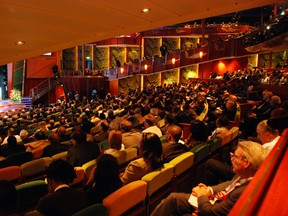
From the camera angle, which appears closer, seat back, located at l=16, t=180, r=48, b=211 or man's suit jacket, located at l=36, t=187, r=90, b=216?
man's suit jacket, located at l=36, t=187, r=90, b=216

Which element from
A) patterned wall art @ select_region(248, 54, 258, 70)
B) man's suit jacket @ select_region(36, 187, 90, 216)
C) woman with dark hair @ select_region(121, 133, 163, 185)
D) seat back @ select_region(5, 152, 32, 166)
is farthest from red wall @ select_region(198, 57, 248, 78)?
man's suit jacket @ select_region(36, 187, 90, 216)

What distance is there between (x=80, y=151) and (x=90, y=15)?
1.84 meters

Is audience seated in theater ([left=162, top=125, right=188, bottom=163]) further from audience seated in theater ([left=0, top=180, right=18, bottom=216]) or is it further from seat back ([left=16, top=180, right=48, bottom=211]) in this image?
audience seated in theater ([left=0, top=180, right=18, bottom=216])

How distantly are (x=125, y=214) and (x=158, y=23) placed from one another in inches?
123

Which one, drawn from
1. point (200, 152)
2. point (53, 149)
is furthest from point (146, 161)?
point (53, 149)

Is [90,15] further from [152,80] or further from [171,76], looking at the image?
[171,76]

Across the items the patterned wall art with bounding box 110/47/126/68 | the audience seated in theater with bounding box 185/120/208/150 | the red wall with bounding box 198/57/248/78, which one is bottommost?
the audience seated in theater with bounding box 185/120/208/150

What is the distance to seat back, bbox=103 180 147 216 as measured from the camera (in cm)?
226

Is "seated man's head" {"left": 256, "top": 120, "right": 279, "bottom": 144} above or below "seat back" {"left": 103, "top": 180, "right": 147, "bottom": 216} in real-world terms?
above

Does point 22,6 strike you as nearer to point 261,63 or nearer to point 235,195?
point 235,195

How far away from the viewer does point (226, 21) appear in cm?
2700

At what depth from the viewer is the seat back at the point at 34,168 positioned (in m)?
3.54

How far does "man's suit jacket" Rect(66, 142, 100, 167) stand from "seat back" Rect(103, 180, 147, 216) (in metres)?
1.41

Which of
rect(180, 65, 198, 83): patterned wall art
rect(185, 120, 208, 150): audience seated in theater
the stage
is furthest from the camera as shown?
rect(180, 65, 198, 83): patterned wall art
